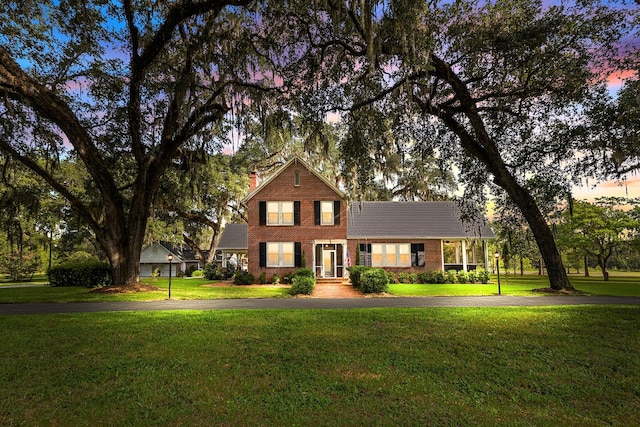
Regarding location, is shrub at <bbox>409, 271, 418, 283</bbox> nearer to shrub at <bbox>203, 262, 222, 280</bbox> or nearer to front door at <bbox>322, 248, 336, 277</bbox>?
front door at <bbox>322, 248, 336, 277</bbox>

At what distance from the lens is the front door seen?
82.1ft

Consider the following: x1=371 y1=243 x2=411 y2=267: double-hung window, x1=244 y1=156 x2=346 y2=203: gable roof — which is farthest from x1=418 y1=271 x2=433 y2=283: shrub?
x1=244 y1=156 x2=346 y2=203: gable roof

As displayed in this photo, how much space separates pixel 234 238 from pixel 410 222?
14751 millimetres

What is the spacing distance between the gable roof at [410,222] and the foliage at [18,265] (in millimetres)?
33267

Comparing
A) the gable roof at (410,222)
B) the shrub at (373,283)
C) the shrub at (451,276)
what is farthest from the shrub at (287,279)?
the shrub at (451,276)

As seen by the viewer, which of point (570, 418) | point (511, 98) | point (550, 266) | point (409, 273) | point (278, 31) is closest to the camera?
point (570, 418)

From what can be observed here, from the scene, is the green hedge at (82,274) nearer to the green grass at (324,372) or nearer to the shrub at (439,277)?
the green grass at (324,372)

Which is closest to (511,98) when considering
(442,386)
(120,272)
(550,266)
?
(550,266)

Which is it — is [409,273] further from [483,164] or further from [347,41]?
[347,41]

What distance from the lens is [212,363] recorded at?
5.20m

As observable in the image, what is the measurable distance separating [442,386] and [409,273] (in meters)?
20.6

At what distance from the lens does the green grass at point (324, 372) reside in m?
3.86

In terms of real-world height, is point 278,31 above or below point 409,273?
above

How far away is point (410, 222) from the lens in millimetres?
26359
